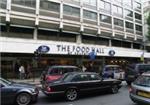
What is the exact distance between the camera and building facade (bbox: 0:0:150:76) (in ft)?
80.0

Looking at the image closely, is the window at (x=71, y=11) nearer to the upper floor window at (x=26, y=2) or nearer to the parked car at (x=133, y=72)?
the upper floor window at (x=26, y=2)

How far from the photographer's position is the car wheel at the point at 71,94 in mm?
10242

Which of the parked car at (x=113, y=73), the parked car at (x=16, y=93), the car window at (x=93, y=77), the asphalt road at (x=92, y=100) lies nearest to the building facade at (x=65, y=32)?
the parked car at (x=113, y=73)

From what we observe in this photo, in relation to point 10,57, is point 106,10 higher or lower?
higher

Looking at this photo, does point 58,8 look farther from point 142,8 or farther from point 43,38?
point 142,8

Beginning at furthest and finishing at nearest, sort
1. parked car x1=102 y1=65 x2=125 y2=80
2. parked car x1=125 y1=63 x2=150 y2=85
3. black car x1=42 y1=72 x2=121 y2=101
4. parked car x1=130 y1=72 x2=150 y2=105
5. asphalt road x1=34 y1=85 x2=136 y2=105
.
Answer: parked car x1=102 y1=65 x2=125 y2=80 → parked car x1=125 y1=63 x2=150 y2=85 → black car x1=42 y1=72 x2=121 y2=101 → asphalt road x1=34 y1=85 x2=136 y2=105 → parked car x1=130 y1=72 x2=150 y2=105

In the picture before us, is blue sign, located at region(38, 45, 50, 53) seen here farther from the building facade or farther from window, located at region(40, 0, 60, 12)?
window, located at region(40, 0, 60, 12)

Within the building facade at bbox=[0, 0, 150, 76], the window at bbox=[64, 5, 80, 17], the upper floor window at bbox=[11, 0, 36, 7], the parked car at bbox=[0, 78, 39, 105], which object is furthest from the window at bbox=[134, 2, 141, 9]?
the parked car at bbox=[0, 78, 39, 105]

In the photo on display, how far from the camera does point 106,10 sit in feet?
124

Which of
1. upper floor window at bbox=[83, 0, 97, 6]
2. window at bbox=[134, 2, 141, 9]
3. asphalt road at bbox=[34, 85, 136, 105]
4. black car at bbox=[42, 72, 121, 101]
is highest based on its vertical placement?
window at bbox=[134, 2, 141, 9]

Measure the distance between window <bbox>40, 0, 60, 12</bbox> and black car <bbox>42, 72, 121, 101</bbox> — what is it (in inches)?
749

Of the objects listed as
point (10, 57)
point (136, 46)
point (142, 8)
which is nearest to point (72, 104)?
point (10, 57)

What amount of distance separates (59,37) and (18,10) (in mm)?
6884

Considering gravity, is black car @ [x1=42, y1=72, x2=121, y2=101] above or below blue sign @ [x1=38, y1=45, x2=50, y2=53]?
below
